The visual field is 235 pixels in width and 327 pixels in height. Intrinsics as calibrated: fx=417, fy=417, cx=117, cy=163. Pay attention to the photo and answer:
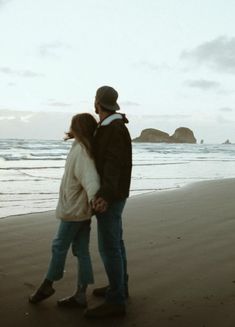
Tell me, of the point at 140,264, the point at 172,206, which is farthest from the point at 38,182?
the point at 140,264

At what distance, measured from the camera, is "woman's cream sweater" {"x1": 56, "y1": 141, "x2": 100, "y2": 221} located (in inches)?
126

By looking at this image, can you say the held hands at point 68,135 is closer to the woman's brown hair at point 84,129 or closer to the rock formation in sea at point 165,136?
the woman's brown hair at point 84,129


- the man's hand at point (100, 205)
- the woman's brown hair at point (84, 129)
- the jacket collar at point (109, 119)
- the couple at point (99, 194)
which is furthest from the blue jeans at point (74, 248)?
the jacket collar at point (109, 119)

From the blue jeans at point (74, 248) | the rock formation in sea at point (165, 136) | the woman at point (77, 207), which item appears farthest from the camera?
the rock formation in sea at point (165, 136)

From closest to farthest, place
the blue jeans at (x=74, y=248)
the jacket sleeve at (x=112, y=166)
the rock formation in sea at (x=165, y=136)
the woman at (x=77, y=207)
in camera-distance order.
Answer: the jacket sleeve at (x=112, y=166), the woman at (x=77, y=207), the blue jeans at (x=74, y=248), the rock formation in sea at (x=165, y=136)

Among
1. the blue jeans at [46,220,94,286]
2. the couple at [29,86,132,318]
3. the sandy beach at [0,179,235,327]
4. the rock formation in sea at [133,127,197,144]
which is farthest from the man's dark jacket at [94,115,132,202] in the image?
the rock formation in sea at [133,127,197,144]

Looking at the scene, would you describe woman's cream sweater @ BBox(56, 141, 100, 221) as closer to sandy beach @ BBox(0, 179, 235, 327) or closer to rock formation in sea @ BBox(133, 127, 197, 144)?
sandy beach @ BBox(0, 179, 235, 327)

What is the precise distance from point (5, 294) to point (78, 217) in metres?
1.03

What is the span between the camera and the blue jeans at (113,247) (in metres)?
3.20

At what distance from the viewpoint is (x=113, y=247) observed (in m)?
3.25

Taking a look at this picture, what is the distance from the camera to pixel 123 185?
322cm

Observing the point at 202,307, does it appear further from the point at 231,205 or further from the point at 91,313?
the point at 231,205

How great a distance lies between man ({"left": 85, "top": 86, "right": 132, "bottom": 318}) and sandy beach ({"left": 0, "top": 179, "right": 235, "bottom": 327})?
0.58ft

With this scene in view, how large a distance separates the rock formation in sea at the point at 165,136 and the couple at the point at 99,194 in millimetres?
121608
